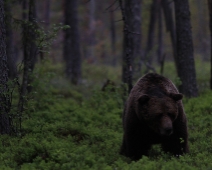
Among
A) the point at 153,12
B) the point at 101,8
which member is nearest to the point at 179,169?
the point at 153,12

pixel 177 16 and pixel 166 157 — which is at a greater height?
pixel 177 16

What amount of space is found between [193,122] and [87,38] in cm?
3224

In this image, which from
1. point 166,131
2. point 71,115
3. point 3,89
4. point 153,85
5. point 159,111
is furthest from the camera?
point 71,115

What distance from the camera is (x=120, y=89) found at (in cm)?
1198

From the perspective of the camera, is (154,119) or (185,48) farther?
(185,48)

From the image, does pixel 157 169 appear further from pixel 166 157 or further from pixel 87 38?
pixel 87 38

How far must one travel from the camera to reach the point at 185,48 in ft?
42.7

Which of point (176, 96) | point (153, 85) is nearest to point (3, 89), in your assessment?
point (153, 85)

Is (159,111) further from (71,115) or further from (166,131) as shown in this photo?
(71,115)

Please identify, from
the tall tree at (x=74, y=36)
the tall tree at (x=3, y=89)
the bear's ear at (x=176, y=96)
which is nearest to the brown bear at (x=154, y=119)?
the bear's ear at (x=176, y=96)

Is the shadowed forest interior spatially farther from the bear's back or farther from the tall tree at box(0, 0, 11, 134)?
the bear's back

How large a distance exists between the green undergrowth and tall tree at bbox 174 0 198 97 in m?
0.85

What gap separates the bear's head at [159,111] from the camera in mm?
6449

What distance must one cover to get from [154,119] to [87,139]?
3.00 meters
